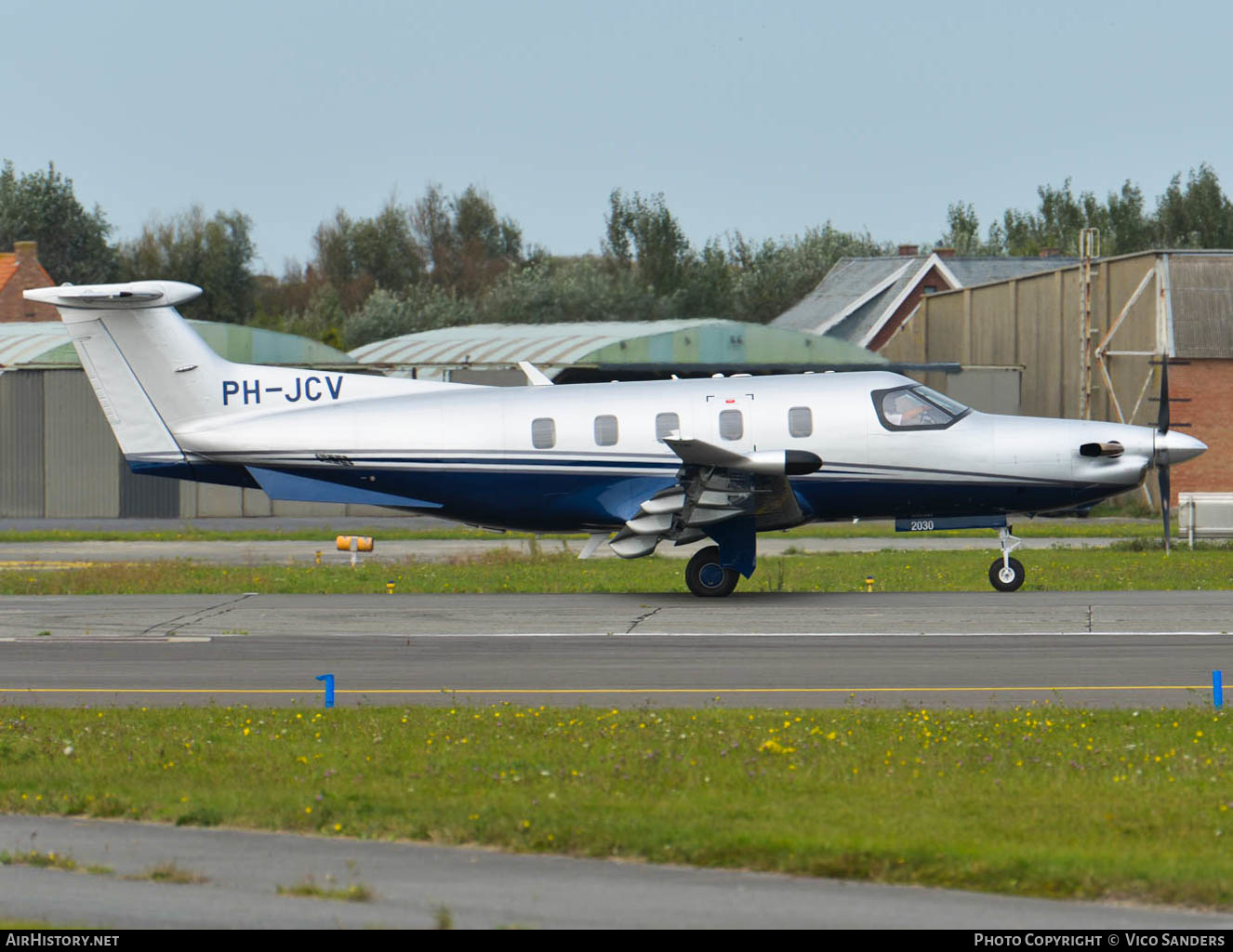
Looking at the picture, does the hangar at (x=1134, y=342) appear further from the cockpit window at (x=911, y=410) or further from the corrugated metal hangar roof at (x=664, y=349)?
the cockpit window at (x=911, y=410)

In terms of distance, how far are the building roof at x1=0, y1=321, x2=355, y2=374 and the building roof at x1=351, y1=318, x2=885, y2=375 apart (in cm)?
216

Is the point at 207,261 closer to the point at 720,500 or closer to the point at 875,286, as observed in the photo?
the point at 875,286

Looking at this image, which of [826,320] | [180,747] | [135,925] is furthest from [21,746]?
[826,320]

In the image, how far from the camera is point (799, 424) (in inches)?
906

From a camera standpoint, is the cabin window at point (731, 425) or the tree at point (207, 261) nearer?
the cabin window at point (731, 425)

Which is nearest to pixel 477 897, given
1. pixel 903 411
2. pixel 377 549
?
pixel 903 411

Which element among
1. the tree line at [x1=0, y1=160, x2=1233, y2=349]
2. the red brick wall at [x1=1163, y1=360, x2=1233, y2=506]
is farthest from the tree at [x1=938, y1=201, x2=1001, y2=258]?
the red brick wall at [x1=1163, y1=360, x2=1233, y2=506]

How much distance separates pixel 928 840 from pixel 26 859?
5.20 m

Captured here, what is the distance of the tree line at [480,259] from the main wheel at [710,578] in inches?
2317

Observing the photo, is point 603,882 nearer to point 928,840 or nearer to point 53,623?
point 928,840

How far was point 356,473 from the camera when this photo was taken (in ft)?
77.7

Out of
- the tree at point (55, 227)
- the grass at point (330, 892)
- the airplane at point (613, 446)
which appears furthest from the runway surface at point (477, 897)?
the tree at point (55, 227)

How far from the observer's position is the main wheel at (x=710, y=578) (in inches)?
930

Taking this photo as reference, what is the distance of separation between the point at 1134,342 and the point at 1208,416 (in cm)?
325
